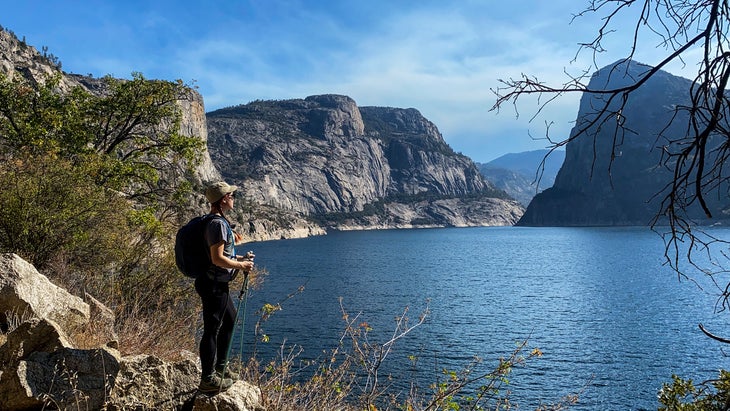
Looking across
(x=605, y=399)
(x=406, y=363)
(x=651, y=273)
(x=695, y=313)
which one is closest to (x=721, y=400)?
(x=605, y=399)

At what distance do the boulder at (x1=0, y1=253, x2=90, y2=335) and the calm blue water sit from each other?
4.09m

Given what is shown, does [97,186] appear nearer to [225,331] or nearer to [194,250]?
[194,250]

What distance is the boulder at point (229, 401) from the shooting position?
15.1 ft

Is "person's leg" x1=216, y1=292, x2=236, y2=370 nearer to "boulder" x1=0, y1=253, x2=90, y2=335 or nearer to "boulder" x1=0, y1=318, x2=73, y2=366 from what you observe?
"boulder" x1=0, y1=318, x2=73, y2=366

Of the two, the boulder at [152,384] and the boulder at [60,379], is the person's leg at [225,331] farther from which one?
the boulder at [60,379]

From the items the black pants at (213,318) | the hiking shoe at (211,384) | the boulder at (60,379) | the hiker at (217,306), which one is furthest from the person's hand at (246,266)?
the boulder at (60,379)

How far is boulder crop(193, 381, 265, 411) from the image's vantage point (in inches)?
181

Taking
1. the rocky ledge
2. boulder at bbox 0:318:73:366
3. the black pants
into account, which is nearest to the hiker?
the black pants

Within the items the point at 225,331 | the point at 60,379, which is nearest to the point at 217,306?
the point at 225,331

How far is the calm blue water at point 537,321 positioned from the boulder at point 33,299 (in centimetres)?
409

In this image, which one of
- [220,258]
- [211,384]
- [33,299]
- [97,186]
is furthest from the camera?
[97,186]

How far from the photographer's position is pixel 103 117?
18.9 m

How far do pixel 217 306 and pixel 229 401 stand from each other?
0.90 meters

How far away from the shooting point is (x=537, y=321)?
31.1 meters
